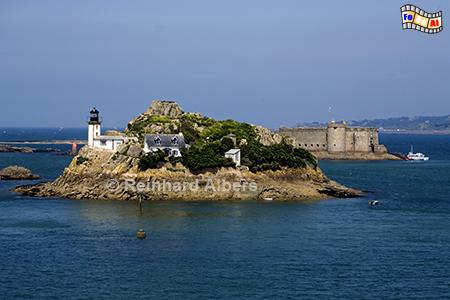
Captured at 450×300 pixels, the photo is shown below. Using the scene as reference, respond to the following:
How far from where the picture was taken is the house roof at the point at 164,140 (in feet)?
255

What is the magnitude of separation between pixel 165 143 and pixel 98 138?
345 inches

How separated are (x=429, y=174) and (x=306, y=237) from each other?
60.5 metres

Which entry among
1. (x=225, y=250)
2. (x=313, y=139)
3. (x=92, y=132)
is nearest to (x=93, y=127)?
(x=92, y=132)

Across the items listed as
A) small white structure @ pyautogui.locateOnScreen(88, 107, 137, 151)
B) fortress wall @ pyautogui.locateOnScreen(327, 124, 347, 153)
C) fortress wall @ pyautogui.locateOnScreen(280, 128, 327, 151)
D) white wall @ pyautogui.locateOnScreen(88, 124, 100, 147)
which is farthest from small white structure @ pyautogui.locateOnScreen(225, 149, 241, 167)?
fortress wall @ pyautogui.locateOnScreen(280, 128, 327, 151)

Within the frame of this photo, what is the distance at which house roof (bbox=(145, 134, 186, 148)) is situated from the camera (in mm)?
77812

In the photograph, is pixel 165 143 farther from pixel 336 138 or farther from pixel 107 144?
pixel 336 138

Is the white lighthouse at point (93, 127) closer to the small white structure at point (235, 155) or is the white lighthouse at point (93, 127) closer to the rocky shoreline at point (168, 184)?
the rocky shoreline at point (168, 184)

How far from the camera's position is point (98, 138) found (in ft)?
270

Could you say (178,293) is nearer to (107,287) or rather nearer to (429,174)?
(107,287)

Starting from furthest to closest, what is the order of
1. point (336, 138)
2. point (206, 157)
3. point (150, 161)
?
point (336, 138) < point (206, 157) < point (150, 161)

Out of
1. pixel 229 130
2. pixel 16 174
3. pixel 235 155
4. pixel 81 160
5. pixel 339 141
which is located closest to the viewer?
pixel 81 160

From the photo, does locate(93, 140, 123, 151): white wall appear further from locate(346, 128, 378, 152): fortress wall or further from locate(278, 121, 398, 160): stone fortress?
locate(346, 128, 378, 152): fortress wall

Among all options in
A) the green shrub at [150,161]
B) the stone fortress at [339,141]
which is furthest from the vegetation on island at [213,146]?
the stone fortress at [339,141]

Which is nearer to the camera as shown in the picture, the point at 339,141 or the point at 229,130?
the point at 229,130
